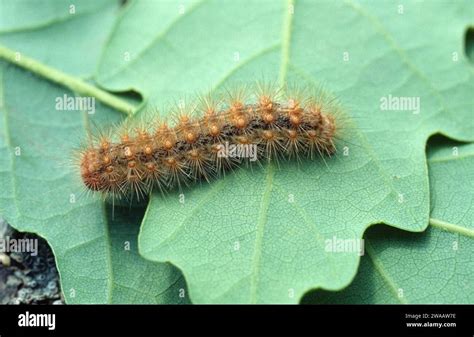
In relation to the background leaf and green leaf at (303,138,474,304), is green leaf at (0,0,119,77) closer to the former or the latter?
the background leaf

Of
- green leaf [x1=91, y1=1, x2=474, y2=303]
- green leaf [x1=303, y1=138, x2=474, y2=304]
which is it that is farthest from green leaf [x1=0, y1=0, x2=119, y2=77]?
green leaf [x1=303, y1=138, x2=474, y2=304]

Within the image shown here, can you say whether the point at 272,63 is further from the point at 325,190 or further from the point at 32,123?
the point at 32,123

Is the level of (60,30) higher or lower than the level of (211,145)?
higher

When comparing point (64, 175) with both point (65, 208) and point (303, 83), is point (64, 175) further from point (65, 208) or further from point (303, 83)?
point (303, 83)

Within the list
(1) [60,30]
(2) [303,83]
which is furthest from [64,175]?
(2) [303,83]

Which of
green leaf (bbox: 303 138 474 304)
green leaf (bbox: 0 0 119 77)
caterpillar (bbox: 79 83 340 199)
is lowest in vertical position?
green leaf (bbox: 303 138 474 304)

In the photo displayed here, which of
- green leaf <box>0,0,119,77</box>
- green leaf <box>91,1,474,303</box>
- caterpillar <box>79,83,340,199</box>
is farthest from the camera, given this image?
green leaf <box>0,0,119,77</box>
